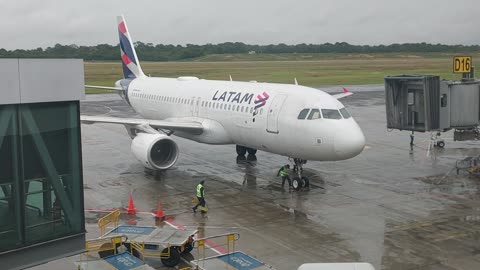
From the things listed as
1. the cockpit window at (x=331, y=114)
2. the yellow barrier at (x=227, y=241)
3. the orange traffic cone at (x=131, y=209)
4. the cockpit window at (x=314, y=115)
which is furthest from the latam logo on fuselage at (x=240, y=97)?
the yellow barrier at (x=227, y=241)

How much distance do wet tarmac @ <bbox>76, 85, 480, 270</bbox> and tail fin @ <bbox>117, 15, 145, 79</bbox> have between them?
6.51 m

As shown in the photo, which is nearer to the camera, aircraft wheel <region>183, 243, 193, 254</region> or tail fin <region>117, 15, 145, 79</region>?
aircraft wheel <region>183, 243, 193, 254</region>

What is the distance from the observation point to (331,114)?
19703mm

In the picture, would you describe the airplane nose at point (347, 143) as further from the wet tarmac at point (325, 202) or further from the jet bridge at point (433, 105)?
the jet bridge at point (433, 105)

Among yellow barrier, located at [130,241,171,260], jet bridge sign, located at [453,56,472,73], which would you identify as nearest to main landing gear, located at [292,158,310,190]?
jet bridge sign, located at [453,56,472,73]

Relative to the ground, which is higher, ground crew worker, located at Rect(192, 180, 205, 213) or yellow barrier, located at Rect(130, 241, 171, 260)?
ground crew worker, located at Rect(192, 180, 205, 213)

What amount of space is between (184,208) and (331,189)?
5710 millimetres

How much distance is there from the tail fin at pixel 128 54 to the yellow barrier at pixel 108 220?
1941 centimetres

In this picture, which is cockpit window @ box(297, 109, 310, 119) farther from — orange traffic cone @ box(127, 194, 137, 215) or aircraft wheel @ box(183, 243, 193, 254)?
aircraft wheel @ box(183, 243, 193, 254)

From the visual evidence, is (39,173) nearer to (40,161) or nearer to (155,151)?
(40,161)

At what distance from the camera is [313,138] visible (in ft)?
63.8

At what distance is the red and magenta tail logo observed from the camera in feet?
71.5

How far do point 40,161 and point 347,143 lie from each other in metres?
11.5

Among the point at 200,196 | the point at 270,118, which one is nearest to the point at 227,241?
the point at 200,196
